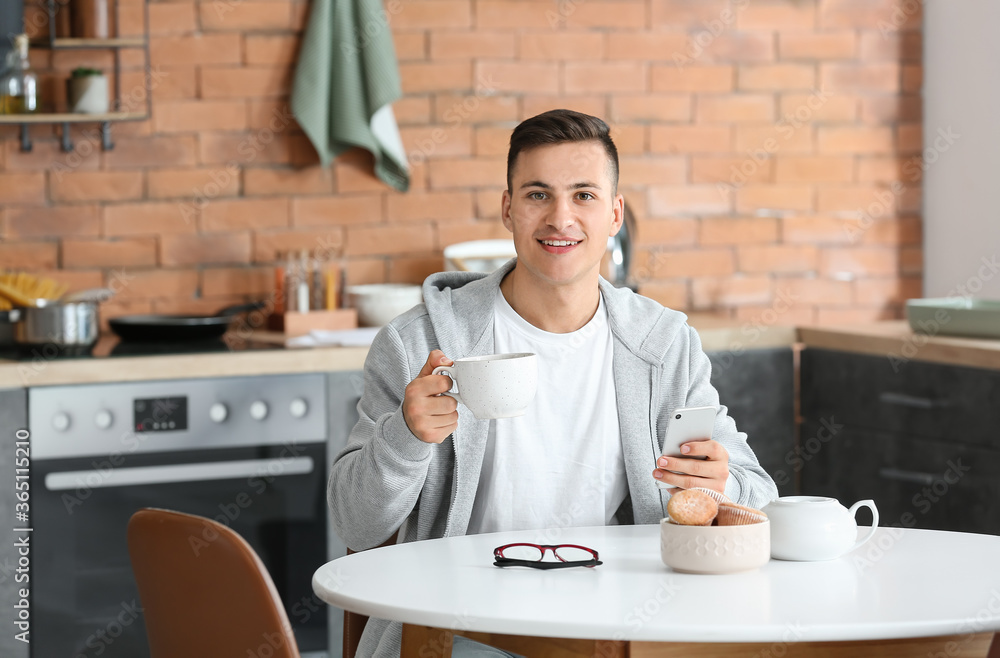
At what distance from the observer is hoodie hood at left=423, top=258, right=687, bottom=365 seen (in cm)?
177

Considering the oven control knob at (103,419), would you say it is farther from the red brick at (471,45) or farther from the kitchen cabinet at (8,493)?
the red brick at (471,45)

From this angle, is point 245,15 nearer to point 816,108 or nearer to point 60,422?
point 60,422

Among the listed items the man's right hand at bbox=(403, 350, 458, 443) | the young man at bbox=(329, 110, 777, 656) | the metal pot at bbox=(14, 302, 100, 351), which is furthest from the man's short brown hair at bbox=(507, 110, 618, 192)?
the metal pot at bbox=(14, 302, 100, 351)

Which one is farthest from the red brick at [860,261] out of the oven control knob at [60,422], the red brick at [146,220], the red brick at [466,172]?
the oven control knob at [60,422]

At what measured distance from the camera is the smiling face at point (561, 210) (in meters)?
1.74

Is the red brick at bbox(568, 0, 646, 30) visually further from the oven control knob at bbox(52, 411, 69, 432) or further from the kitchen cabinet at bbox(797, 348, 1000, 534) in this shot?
the oven control knob at bbox(52, 411, 69, 432)

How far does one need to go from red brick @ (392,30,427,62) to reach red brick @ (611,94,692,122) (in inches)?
23.8

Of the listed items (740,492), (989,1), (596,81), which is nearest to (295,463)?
(740,492)

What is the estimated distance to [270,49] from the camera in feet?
10.1

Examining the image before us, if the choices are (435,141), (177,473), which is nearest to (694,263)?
(435,141)

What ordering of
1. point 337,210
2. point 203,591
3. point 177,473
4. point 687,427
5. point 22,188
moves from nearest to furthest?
point 203,591 < point 687,427 < point 177,473 < point 22,188 < point 337,210

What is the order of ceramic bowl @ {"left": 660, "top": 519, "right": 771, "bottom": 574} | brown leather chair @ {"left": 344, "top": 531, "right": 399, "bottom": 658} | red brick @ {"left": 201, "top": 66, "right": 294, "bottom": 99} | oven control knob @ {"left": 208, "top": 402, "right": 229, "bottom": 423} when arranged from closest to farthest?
ceramic bowl @ {"left": 660, "top": 519, "right": 771, "bottom": 574} < brown leather chair @ {"left": 344, "top": 531, "right": 399, "bottom": 658} < oven control knob @ {"left": 208, "top": 402, "right": 229, "bottom": 423} < red brick @ {"left": 201, "top": 66, "right": 294, "bottom": 99}

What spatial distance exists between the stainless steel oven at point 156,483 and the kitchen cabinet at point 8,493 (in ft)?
0.10

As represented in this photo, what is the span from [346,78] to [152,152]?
1.89ft
